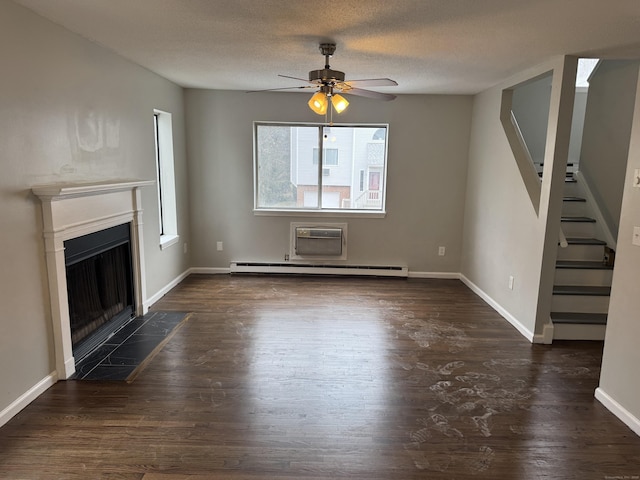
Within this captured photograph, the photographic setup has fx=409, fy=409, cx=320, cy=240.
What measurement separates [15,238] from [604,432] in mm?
3586

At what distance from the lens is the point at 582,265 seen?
3.94 meters

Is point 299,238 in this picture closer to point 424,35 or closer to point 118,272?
point 118,272

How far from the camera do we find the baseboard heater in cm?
560

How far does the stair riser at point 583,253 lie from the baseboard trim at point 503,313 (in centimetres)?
79

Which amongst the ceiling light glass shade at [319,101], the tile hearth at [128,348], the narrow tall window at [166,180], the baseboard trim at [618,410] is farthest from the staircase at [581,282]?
the narrow tall window at [166,180]

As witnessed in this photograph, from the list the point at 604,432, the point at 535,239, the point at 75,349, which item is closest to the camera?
the point at 604,432

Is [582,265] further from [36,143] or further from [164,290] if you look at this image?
[36,143]

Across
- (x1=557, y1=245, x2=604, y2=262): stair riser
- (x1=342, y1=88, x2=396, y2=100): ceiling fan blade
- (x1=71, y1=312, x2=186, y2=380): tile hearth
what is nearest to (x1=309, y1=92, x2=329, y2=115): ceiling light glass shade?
(x1=342, y1=88, x2=396, y2=100): ceiling fan blade

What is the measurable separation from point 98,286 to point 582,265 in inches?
173

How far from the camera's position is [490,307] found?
176 inches

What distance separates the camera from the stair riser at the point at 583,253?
4.12 m

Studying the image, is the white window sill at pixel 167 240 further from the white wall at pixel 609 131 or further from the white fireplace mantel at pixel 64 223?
the white wall at pixel 609 131

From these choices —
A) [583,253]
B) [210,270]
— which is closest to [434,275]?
[583,253]

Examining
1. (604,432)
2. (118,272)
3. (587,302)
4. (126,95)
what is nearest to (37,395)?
(118,272)
